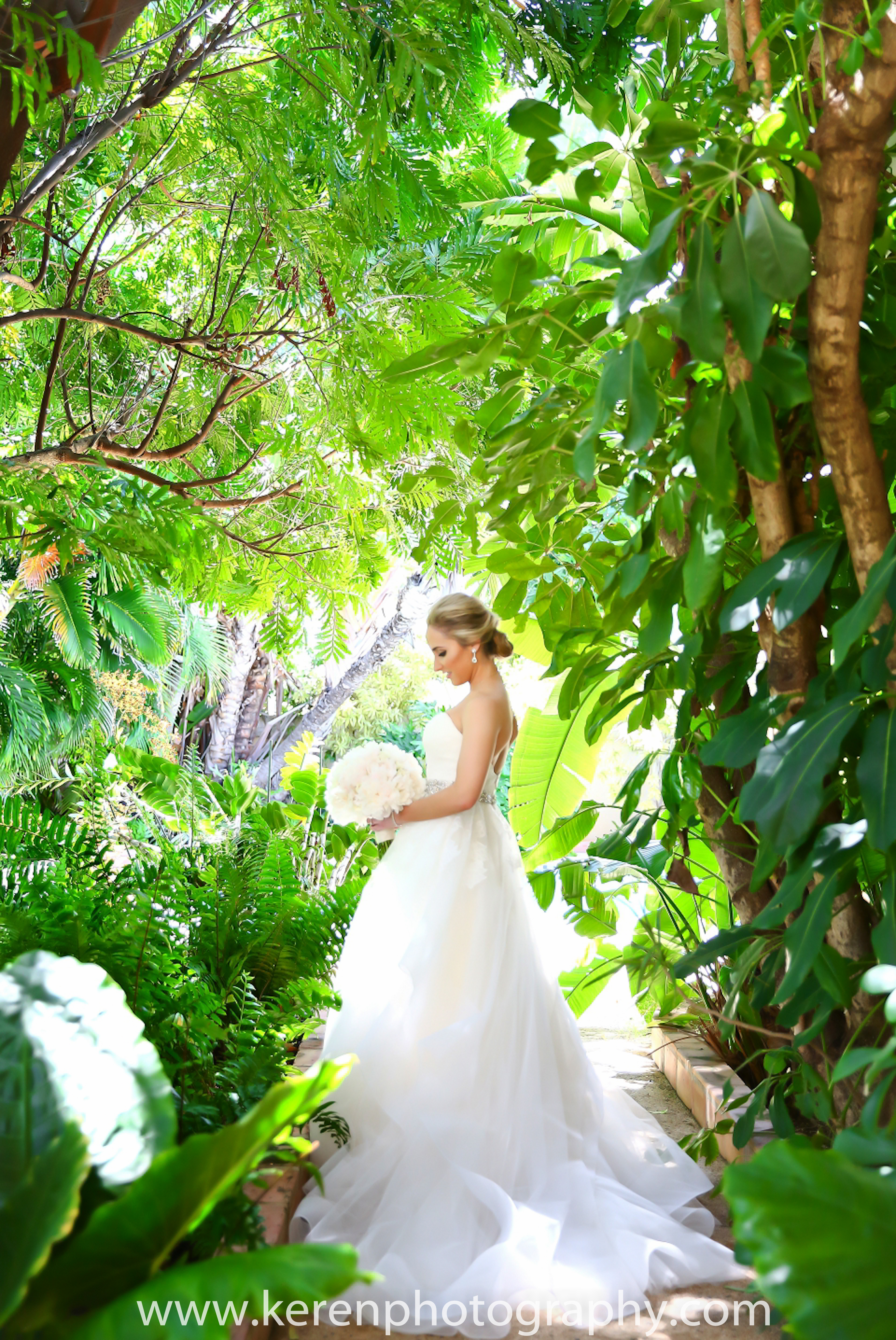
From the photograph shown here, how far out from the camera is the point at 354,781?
118 inches

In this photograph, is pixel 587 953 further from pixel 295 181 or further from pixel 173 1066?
pixel 295 181

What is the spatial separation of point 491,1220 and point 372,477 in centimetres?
268

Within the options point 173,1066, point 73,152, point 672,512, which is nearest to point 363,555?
point 73,152

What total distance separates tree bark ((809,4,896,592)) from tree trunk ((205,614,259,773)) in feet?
41.7

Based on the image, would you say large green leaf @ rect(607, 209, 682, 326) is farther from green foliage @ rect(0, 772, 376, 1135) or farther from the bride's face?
the bride's face

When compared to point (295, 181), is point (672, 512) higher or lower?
lower

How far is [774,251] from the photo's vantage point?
1058 millimetres

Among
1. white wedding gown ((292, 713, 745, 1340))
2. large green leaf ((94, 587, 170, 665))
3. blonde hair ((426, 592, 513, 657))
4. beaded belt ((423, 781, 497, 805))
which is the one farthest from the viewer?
large green leaf ((94, 587, 170, 665))

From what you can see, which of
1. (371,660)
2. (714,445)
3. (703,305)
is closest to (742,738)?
(714,445)

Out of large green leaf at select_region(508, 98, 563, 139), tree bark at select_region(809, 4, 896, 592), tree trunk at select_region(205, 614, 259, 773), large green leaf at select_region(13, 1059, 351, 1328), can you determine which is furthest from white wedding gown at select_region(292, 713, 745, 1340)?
tree trunk at select_region(205, 614, 259, 773)

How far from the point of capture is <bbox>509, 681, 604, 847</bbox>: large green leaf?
3875 mm

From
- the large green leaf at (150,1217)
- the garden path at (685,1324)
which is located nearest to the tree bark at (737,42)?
the large green leaf at (150,1217)

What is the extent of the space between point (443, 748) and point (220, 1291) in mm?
2623

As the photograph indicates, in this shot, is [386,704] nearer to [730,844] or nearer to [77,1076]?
[730,844]
